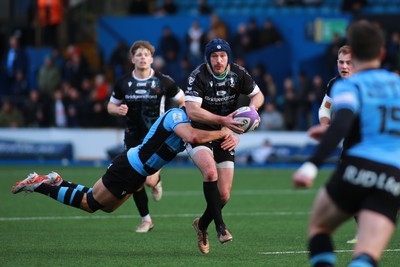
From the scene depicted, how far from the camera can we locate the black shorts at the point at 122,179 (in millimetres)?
9523

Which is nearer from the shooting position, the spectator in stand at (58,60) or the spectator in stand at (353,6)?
the spectator in stand at (353,6)

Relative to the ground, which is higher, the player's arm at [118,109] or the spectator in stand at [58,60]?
the player's arm at [118,109]

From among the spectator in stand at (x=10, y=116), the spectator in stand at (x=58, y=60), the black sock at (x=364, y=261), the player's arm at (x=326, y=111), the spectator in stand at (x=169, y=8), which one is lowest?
the spectator in stand at (x=10, y=116)

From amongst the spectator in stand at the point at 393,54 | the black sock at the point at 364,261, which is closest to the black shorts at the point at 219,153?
the black sock at the point at 364,261

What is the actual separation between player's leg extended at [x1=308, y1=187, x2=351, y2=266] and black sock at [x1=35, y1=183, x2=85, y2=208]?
13.7ft

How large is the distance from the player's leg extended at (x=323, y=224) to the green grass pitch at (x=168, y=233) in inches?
95.0

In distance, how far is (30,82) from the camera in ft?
94.4

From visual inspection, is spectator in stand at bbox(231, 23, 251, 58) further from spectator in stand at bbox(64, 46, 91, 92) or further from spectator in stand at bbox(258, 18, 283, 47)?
spectator in stand at bbox(64, 46, 91, 92)

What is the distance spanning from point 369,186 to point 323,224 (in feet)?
1.41

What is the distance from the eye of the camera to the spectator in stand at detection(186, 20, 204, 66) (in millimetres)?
26484

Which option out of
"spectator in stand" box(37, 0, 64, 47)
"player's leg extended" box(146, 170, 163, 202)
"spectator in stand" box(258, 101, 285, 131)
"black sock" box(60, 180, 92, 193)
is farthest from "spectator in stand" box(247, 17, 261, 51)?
"black sock" box(60, 180, 92, 193)

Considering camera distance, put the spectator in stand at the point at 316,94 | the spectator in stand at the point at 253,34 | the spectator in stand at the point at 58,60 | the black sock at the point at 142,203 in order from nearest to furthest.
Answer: the black sock at the point at 142,203 < the spectator in stand at the point at 316,94 < the spectator in stand at the point at 253,34 < the spectator in stand at the point at 58,60

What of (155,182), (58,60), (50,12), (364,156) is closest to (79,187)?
(155,182)

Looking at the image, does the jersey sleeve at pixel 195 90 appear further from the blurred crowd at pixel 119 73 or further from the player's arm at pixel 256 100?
the blurred crowd at pixel 119 73
